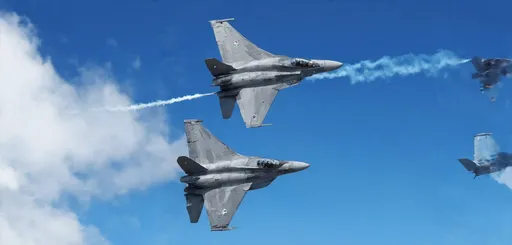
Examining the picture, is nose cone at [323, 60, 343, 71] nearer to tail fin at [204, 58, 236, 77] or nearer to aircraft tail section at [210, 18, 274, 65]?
aircraft tail section at [210, 18, 274, 65]

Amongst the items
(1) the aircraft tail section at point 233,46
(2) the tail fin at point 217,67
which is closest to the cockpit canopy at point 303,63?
(1) the aircraft tail section at point 233,46

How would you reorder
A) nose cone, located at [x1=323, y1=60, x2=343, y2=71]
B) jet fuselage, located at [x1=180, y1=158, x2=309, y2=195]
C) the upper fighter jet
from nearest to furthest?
1. jet fuselage, located at [x1=180, y1=158, x2=309, y2=195]
2. nose cone, located at [x1=323, y1=60, x2=343, y2=71]
3. the upper fighter jet

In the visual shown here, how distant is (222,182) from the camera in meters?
74.8

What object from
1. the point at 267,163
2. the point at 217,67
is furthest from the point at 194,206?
the point at 217,67

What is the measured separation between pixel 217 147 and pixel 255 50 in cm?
1507

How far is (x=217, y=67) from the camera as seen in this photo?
253ft

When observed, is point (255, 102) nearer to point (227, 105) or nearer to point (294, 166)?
point (227, 105)

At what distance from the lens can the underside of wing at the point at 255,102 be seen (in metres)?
76.7

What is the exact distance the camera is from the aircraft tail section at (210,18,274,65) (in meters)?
81.1

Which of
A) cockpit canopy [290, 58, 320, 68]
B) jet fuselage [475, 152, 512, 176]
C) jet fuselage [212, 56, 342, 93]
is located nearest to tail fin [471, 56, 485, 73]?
jet fuselage [475, 152, 512, 176]

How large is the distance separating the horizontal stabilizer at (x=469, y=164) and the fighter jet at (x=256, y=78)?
32188mm

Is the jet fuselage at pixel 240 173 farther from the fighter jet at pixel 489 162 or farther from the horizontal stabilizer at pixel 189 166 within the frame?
the fighter jet at pixel 489 162

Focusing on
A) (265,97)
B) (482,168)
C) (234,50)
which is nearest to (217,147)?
(265,97)

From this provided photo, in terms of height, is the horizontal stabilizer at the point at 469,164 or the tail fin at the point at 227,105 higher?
the horizontal stabilizer at the point at 469,164
